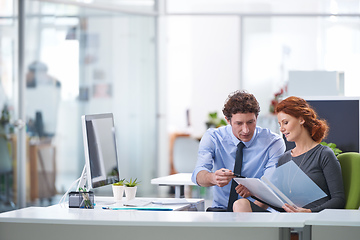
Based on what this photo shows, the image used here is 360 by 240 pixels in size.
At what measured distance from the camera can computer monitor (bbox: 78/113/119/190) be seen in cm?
331

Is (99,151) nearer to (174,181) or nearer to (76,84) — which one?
(174,181)

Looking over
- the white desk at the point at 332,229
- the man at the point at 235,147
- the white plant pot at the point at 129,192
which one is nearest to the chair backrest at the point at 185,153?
the man at the point at 235,147

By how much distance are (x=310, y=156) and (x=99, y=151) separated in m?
1.15

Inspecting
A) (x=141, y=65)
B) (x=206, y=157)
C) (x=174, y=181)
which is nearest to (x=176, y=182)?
(x=174, y=181)

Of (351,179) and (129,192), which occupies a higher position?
(351,179)

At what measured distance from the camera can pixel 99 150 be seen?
3.44m

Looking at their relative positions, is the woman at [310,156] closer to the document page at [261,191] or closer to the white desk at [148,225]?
the document page at [261,191]

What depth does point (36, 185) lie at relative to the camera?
6.73 metres

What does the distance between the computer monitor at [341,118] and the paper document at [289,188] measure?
122 cm

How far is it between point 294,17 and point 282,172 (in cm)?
573

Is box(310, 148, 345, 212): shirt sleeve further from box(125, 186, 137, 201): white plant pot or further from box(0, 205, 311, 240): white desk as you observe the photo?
box(125, 186, 137, 201): white plant pot

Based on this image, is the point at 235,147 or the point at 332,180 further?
the point at 235,147

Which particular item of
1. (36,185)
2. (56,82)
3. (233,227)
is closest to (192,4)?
(56,82)

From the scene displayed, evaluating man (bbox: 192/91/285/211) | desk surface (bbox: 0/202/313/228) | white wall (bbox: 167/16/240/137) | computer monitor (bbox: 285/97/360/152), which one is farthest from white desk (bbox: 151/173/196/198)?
white wall (bbox: 167/16/240/137)
